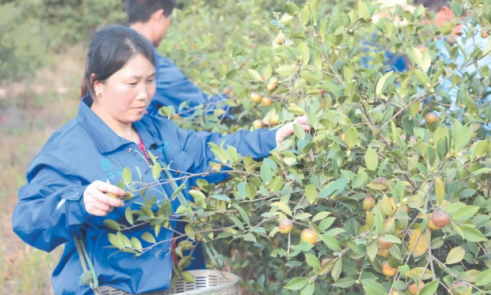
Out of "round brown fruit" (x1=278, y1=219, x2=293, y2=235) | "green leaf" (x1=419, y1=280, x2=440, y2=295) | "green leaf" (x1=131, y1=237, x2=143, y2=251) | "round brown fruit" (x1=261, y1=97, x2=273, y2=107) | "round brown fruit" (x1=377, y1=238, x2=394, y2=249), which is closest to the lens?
"green leaf" (x1=419, y1=280, x2=440, y2=295)

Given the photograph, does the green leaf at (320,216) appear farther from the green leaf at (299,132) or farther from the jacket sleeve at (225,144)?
the jacket sleeve at (225,144)

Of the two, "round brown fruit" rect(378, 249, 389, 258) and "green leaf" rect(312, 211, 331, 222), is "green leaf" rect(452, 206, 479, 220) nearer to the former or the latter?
"round brown fruit" rect(378, 249, 389, 258)

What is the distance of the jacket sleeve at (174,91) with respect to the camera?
125 inches

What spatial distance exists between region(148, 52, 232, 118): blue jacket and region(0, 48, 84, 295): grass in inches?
52.8

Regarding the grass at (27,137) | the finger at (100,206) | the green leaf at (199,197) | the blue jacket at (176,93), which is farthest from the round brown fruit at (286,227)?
the grass at (27,137)

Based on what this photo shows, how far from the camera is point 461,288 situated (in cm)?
154

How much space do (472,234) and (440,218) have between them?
0.07 meters

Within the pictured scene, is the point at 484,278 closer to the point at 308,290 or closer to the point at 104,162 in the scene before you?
the point at 308,290

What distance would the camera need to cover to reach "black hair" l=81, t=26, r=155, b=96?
2.26m

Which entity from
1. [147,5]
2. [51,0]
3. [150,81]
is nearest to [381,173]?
[150,81]

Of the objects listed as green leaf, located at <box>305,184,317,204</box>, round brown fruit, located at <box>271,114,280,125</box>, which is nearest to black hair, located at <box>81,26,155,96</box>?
round brown fruit, located at <box>271,114,280,125</box>

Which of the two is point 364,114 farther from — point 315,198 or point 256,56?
point 256,56

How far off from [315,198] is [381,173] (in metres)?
0.17

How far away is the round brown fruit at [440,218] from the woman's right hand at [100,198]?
0.77m
